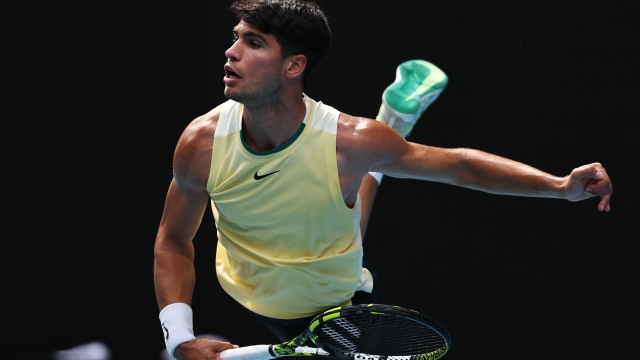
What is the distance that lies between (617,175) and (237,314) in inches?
63.8

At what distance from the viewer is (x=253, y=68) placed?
241 cm

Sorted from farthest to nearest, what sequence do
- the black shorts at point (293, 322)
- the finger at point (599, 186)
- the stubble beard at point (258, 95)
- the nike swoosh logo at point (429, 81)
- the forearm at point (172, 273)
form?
1. the nike swoosh logo at point (429, 81)
2. the black shorts at point (293, 322)
3. the forearm at point (172, 273)
4. the stubble beard at point (258, 95)
5. the finger at point (599, 186)

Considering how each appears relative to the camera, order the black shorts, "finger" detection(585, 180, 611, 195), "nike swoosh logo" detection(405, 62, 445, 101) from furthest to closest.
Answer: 1. "nike swoosh logo" detection(405, 62, 445, 101)
2. the black shorts
3. "finger" detection(585, 180, 611, 195)

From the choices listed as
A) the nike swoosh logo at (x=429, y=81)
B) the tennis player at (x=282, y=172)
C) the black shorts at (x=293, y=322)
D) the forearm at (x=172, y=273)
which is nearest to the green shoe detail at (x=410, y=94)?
the nike swoosh logo at (x=429, y=81)

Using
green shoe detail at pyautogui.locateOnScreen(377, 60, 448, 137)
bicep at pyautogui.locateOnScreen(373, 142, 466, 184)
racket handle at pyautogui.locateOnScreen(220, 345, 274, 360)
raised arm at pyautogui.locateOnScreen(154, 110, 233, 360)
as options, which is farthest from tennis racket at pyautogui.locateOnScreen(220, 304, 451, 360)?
green shoe detail at pyautogui.locateOnScreen(377, 60, 448, 137)

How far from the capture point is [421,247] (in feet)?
12.1

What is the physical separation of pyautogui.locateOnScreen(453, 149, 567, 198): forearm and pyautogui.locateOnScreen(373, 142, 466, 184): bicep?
1 cm

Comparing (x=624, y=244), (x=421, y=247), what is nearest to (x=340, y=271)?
(x=421, y=247)

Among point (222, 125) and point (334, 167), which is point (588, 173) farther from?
point (222, 125)

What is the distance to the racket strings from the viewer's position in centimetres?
243

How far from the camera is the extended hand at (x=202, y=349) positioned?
2.42m

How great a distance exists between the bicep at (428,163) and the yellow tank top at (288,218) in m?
0.17

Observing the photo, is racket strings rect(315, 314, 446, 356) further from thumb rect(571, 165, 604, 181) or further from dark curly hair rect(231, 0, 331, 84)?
dark curly hair rect(231, 0, 331, 84)

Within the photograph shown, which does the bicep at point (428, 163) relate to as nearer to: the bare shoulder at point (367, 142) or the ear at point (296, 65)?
the bare shoulder at point (367, 142)
